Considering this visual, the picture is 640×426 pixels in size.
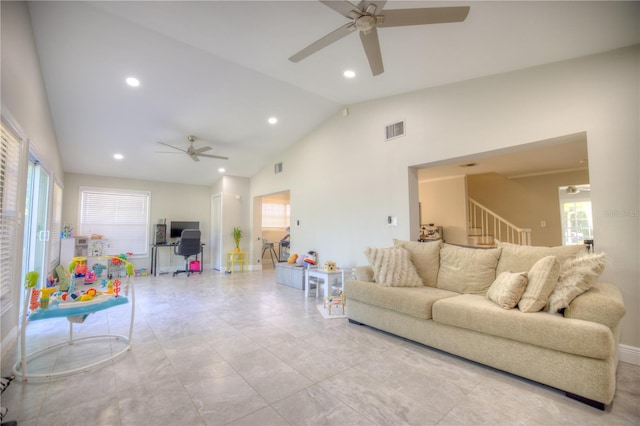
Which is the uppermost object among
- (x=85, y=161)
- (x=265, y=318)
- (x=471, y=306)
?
(x=85, y=161)

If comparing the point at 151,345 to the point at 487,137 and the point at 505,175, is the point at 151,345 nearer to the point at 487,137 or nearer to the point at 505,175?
the point at 487,137

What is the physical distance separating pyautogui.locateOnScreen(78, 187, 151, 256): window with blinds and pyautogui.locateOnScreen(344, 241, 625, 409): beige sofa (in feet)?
20.5

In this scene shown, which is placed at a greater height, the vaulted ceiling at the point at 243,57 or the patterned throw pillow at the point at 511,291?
the vaulted ceiling at the point at 243,57

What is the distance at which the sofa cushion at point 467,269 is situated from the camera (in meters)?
2.89

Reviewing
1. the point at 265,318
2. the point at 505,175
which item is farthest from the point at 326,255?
the point at 505,175

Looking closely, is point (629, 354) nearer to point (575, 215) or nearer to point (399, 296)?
point (399, 296)

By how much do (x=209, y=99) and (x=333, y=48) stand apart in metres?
2.15

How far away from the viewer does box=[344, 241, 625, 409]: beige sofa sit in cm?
187

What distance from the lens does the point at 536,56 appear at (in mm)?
2803

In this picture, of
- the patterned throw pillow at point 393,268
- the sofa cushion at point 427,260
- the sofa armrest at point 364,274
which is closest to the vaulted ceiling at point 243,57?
the sofa cushion at point 427,260

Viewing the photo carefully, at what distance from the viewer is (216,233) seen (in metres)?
8.00

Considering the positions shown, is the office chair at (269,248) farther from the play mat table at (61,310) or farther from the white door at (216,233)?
the play mat table at (61,310)

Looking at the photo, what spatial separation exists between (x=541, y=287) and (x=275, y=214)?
8275 millimetres

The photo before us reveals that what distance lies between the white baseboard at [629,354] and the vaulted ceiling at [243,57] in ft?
8.49
